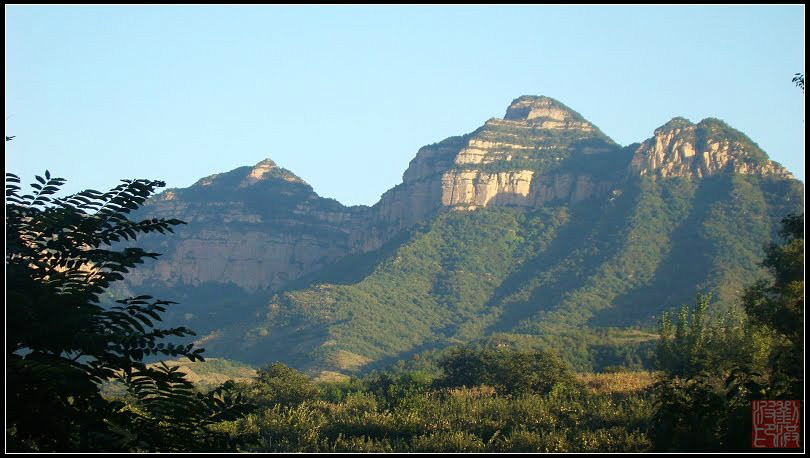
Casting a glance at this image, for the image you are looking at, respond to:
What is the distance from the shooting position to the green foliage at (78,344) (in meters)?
8.99

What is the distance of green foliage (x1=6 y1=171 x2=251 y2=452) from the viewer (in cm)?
899

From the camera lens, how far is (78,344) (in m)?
9.18

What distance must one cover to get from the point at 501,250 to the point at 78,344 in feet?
475

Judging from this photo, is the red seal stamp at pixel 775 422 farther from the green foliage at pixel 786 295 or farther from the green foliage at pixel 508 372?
the green foliage at pixel 508 372

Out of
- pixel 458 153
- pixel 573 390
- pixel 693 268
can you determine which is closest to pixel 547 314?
pixel 693 268

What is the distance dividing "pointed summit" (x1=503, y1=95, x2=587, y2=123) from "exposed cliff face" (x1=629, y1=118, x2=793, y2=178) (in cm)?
3240

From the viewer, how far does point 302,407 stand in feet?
124

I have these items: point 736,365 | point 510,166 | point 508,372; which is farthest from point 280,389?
point 510,166

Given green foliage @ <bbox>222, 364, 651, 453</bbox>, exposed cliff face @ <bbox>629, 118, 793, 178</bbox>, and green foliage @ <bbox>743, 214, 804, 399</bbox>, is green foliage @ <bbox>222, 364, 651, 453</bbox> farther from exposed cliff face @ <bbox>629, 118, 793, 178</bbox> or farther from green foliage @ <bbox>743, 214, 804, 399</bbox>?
exposed cliff face @ <bbox>629, 118, 793, 178</bbox>

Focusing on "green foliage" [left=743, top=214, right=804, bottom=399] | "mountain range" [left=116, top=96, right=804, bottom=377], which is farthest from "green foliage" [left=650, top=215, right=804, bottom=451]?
"mountain range" [left=116, top=96, right=804, bottom=377]

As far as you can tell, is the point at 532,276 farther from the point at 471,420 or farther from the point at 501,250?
the point at 471,420

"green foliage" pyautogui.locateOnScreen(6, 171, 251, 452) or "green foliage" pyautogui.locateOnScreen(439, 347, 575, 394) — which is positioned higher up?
"green foliage" pyautogui.locateOnScreen(6, 171, 251, 452)

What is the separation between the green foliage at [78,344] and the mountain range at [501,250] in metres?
68.3

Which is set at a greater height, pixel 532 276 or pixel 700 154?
pixel 700 154
